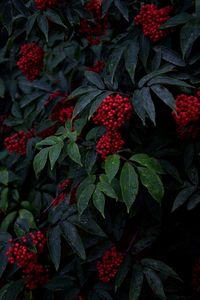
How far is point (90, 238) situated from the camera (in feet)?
7.98

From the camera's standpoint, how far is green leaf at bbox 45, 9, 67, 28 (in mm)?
2387

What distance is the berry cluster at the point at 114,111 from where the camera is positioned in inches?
82.0

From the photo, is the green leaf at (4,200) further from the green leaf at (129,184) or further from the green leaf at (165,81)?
the green leaf at (165,81)

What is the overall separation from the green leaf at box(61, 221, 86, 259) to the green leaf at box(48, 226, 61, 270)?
1.3 inches

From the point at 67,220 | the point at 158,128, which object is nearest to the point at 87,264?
the point at 67,220

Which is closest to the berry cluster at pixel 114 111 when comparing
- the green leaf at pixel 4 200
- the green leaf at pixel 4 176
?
the green leaf at pixel 4 176

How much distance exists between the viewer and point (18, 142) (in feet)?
9.33

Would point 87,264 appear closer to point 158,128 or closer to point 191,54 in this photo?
point 158,128

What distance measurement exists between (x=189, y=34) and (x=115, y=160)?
26.9 inches

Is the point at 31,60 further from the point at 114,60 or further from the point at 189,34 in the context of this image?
the point at 189,34

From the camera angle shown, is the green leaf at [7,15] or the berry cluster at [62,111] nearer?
the green leaf at [7,15]

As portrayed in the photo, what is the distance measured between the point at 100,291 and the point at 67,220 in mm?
395

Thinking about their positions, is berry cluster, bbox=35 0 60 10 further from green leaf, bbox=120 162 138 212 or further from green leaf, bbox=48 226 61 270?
green leaf, bbox=48 226 61 270

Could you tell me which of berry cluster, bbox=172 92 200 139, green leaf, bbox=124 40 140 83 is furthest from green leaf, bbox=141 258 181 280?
green leaf, bbox=124 40 140 83
